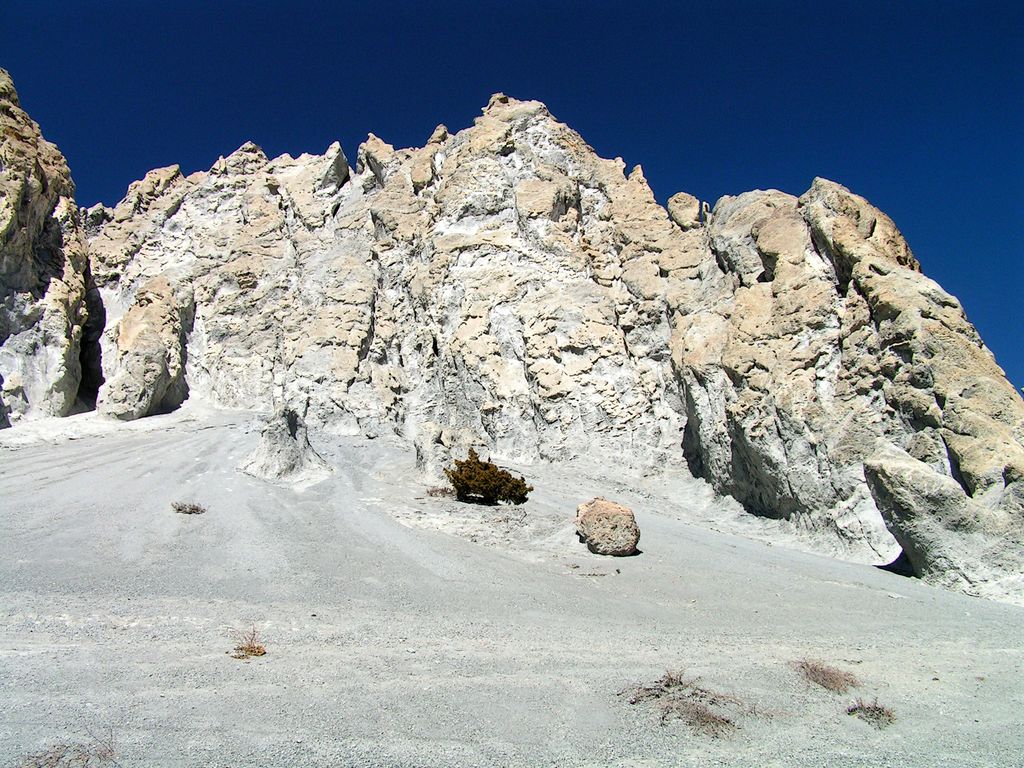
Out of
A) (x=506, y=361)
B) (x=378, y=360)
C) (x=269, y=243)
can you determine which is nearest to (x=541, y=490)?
(x=506, y=361)

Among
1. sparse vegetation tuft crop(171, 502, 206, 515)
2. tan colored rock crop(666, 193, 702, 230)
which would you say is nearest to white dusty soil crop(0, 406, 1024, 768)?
sparse vegetation tuft crop(171, 502, 206, 515)

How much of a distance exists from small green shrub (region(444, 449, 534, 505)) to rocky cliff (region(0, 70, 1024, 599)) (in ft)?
6.60

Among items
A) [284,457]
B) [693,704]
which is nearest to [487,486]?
[284,457]

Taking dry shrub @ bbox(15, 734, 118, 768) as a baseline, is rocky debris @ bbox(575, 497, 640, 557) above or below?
above

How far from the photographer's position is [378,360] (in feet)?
92.4

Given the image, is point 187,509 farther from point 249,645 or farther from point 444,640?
point 444,640

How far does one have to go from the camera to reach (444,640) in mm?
6785

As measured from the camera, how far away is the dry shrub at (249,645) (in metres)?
5.90

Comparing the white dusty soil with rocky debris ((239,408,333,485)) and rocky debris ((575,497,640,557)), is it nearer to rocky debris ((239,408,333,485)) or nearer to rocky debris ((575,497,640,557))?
rocky debris ((575,497,640,557))

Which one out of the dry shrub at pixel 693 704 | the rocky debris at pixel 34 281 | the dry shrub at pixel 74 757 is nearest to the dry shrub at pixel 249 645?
the dry shrub at pixel 74 757

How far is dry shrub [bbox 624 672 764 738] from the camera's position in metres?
5.02

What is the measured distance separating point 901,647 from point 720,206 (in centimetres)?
1964

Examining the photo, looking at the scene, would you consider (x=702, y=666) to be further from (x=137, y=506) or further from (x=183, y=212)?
(x=183, y=212)

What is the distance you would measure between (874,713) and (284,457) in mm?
15710
